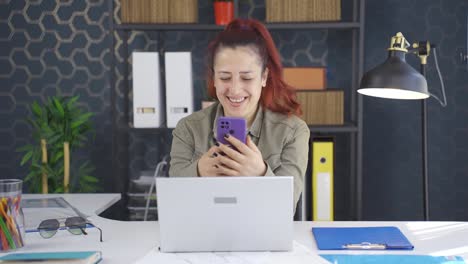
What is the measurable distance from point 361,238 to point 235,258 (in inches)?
15.9

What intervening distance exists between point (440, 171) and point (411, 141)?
216 mm

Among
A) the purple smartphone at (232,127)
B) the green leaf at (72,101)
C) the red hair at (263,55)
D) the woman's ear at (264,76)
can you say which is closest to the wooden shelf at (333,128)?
the red hair at (263,55)

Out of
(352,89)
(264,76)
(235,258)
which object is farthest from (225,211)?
(352,89)

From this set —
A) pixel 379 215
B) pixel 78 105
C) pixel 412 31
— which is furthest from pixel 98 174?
pixel 412 31

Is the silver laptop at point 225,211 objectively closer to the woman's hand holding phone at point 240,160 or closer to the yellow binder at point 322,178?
the woman's hand holding phone at point 240,160

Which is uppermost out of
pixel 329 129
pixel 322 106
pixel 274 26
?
pixel 274 26

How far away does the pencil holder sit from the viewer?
1558 mm

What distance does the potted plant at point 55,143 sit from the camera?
2783 mm

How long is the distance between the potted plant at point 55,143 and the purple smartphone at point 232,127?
1396 millimetres

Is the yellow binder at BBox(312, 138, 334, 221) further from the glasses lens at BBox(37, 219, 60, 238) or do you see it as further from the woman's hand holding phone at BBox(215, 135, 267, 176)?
the glasses lens at BBox(37, 219, 60, 238)

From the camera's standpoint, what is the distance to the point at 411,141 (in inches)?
122

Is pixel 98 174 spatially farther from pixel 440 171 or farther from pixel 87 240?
pixel 440 171

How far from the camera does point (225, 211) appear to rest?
1.38 meters

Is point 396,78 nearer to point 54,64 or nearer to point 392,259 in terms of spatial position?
point 392,259
